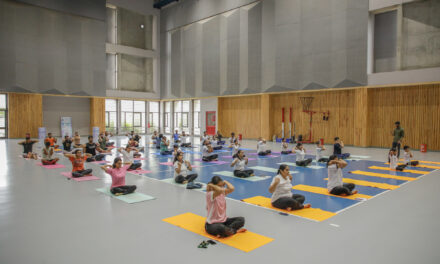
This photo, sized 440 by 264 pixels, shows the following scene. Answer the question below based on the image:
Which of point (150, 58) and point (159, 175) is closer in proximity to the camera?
point (159, 175)

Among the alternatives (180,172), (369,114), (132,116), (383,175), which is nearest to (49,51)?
(132,116)

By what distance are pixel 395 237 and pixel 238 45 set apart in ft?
85.5

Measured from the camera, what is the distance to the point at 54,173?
508 inches

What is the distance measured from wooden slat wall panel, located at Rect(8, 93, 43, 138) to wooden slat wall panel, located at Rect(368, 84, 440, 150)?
28.2 m

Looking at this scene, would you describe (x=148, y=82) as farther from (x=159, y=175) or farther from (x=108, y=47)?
(x=159, y=175)

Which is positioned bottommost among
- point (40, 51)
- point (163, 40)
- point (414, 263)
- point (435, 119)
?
point (414, 263)

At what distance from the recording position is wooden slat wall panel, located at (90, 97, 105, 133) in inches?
1347

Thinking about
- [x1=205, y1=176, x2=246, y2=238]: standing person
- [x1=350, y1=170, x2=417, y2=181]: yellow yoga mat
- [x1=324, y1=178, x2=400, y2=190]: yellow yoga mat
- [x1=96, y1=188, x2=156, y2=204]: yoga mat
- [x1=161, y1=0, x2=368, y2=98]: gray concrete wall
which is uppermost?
[x1=161, y1=0, x2=368, y2=98]: gray concrete wall

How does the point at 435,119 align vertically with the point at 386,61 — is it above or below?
below

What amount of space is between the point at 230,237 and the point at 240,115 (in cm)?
2589

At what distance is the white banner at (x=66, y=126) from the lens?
32.7 m

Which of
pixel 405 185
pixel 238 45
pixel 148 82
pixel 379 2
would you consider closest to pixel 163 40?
pixel 148 82

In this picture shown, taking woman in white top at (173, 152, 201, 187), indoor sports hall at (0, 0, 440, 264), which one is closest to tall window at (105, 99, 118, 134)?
indoor sports hall at (0, 0, 440, 264)

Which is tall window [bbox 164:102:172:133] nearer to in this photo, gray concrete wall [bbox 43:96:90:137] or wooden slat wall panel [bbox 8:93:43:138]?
gray concrete wall [bbox 43:96:90:137]
